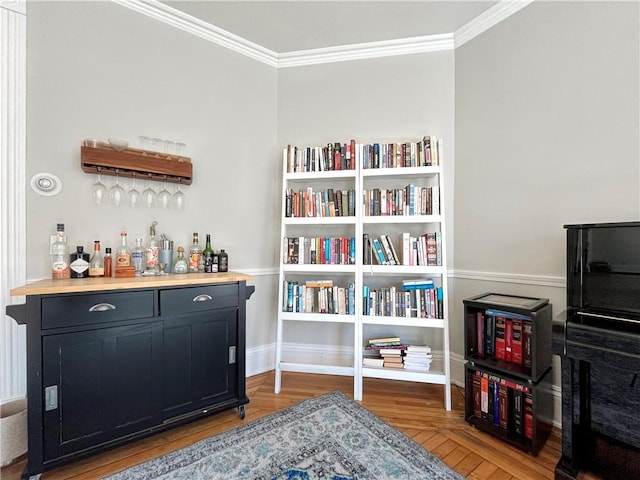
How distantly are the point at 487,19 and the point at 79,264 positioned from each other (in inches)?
128

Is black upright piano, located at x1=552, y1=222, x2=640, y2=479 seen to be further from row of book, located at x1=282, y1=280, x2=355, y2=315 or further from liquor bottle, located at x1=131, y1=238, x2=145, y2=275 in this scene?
liquor bottle, located at x1=131, y1=238, x2=145, y2=275

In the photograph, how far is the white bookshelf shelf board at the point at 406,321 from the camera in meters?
2.16

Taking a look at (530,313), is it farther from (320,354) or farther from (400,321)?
(320,354)

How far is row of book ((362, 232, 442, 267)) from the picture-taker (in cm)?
222

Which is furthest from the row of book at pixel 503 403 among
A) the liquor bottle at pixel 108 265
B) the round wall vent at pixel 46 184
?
the round wall vent at pixel 46 184

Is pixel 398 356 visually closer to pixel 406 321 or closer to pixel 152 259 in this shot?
pixel 406 321

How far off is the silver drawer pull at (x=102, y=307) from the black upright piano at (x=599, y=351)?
2.20m

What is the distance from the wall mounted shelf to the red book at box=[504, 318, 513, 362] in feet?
7.77

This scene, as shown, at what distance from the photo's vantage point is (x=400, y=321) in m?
2.22

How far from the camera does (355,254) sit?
2316mm

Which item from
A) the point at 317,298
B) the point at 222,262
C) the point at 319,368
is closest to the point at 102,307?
the point at 222,262

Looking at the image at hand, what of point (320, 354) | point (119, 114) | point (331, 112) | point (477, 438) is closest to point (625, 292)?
point (477, 438)

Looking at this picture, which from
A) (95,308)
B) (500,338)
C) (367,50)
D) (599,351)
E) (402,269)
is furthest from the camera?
(367,50)

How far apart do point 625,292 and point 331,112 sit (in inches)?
91.4
